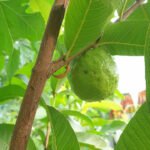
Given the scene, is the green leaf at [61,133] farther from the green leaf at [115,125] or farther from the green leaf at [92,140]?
the green leaf at [115,125]

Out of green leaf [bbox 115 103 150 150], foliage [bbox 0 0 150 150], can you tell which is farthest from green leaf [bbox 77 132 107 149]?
green leaf [bbox 115 103 150 150]

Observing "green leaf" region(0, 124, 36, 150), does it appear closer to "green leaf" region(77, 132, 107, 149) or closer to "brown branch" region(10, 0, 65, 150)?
"brown branch" region(10, 0, 65, 150)

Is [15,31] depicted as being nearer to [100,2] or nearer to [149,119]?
[100,2]

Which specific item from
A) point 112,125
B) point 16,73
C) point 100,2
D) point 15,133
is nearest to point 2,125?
point 15,133

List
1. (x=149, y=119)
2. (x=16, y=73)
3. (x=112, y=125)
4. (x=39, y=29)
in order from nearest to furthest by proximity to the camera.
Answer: (x=149, y=119)
(x=39, y=29)
(x=16, y=73)
(x=112, y=125)

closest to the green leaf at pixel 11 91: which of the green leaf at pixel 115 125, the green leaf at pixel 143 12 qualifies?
the green leaf at pixel 143 12
